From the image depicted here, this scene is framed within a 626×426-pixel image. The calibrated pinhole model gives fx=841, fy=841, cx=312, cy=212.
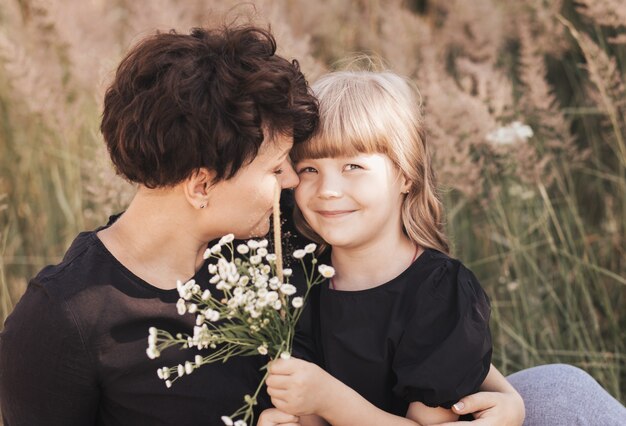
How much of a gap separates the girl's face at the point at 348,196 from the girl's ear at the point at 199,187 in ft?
1.06

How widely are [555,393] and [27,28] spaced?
3096mm

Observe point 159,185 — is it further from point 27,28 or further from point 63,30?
point 27,28

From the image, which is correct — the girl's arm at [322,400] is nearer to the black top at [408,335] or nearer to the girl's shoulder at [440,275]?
the black top at [408,335]

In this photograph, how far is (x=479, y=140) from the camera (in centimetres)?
315

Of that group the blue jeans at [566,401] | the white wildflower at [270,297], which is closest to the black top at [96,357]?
the white wildflower at [270,297]

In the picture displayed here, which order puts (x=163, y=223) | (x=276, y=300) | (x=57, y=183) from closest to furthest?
1. (x=276, y=300)
2. (x=163, y=223)
3. (x=57, y=183)

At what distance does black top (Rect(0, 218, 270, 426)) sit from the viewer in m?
2.01

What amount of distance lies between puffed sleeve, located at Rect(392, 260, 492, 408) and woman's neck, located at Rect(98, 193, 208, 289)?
0.64 meters

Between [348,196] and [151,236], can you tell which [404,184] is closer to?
[348,196]

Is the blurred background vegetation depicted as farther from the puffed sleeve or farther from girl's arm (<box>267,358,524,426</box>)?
girl's arm (<box>267,358,524,426</box>)

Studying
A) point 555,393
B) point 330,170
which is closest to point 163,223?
point 330,170

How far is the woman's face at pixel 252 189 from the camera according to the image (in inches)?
84.4

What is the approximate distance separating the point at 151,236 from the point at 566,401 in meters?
1.21

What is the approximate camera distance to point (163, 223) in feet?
7.18
